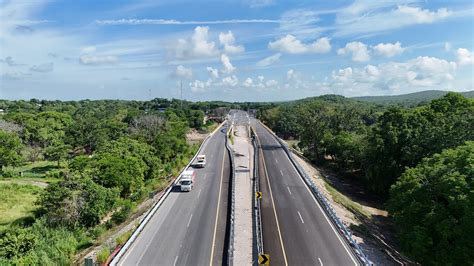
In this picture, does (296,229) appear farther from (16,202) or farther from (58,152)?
(58,152)

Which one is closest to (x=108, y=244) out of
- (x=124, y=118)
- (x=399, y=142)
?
(x=399, y=142)

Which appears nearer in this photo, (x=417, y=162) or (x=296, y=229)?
(x=296, y=229)

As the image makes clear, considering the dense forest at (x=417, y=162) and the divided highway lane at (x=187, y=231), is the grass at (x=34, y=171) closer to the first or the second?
the divided highway lane at (x=187, y=231)

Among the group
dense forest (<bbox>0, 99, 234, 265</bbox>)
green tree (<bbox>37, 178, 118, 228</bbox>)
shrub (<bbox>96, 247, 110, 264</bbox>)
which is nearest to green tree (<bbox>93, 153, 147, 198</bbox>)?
dense forest (<bbox>0, 99, 234, 265</bbox>)

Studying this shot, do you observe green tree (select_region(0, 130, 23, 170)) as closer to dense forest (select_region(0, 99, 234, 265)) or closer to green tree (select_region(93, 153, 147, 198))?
dense forest (select_region(0, 99, 234, 265))

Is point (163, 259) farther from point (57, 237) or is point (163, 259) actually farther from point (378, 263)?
point (378, 263)

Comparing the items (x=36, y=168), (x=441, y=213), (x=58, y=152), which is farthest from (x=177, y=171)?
(x=441, y=213)
